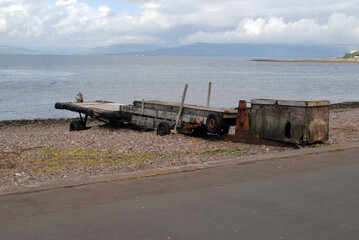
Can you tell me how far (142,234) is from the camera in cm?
484

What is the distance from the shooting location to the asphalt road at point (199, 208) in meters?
4.91

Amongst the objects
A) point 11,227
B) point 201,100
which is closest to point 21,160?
point 11,227

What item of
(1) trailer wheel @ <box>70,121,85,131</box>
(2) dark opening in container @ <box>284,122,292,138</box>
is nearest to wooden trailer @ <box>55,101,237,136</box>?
(1) trailer wheel @ <box>70,121,85,131</box>

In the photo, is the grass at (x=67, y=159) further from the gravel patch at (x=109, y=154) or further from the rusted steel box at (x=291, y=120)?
the rusted steel box at (x=291, y=120)

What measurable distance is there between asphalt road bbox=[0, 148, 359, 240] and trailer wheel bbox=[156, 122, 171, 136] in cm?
682

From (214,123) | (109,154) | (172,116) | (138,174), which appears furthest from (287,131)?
(138,174)

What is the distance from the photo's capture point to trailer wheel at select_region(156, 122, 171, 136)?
1453 cm

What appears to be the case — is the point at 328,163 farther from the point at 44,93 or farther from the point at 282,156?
the point at 44,93

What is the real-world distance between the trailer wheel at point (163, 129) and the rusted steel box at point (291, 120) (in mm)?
3633

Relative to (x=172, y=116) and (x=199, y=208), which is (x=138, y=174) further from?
(x=172, y=116)

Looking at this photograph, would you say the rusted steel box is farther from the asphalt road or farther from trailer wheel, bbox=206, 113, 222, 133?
the asphalt road

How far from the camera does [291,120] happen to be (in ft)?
35.4

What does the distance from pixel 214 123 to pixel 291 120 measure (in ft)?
8.91

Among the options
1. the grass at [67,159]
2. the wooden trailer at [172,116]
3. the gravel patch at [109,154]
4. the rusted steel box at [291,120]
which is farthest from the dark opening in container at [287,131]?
the wooden trailer at [172,116]
